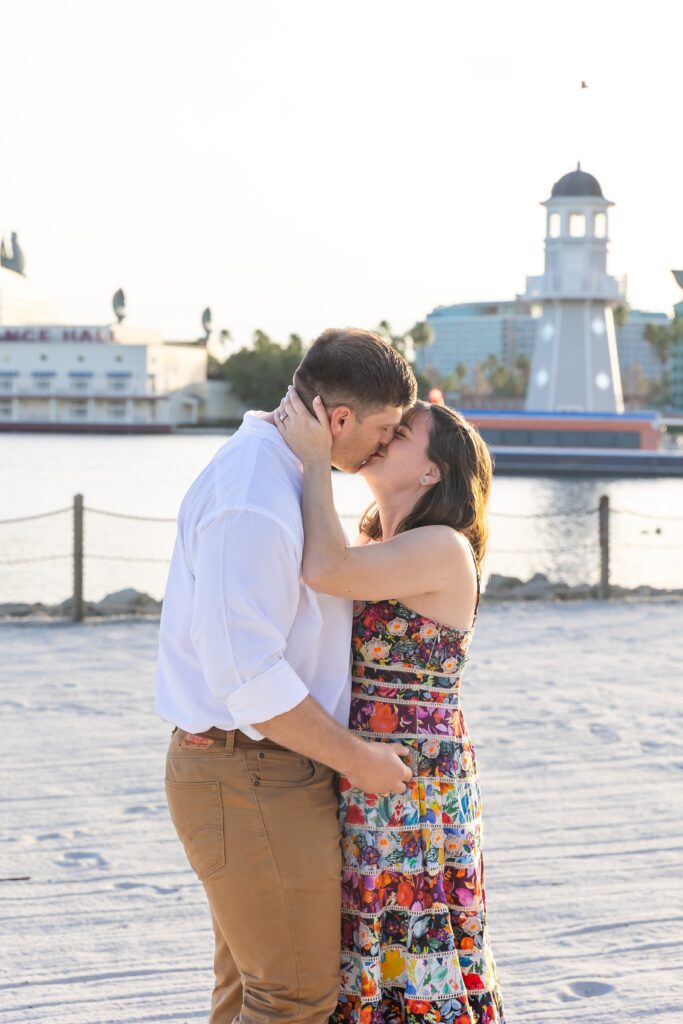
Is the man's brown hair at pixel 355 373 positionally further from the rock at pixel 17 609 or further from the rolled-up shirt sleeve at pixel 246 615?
the rock at pixel 17 609

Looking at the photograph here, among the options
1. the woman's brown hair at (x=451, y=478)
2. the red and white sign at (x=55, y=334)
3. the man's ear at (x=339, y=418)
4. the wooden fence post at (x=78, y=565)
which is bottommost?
the wooden fence post at (x=78, y=565)

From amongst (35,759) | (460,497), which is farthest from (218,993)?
(35,759)

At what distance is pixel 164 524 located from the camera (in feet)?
94.2

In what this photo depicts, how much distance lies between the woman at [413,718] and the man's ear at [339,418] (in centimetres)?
2

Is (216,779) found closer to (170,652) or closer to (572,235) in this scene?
(170,652)

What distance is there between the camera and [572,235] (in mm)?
53531

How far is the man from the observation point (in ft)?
7.29

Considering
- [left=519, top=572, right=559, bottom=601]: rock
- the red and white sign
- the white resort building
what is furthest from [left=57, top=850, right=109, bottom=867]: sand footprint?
the red and white sign

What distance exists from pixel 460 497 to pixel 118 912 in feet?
7.05

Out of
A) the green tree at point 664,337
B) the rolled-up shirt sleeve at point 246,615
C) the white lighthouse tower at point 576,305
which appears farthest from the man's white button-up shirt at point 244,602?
the green tree at point 664,337

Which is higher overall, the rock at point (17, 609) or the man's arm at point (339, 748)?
the man's arm at point (339, 748)

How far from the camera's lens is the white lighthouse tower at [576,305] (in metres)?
52.5

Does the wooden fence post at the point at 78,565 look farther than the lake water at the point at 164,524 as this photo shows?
No

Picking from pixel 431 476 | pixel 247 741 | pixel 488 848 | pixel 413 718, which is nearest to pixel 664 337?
pixel 488 848
